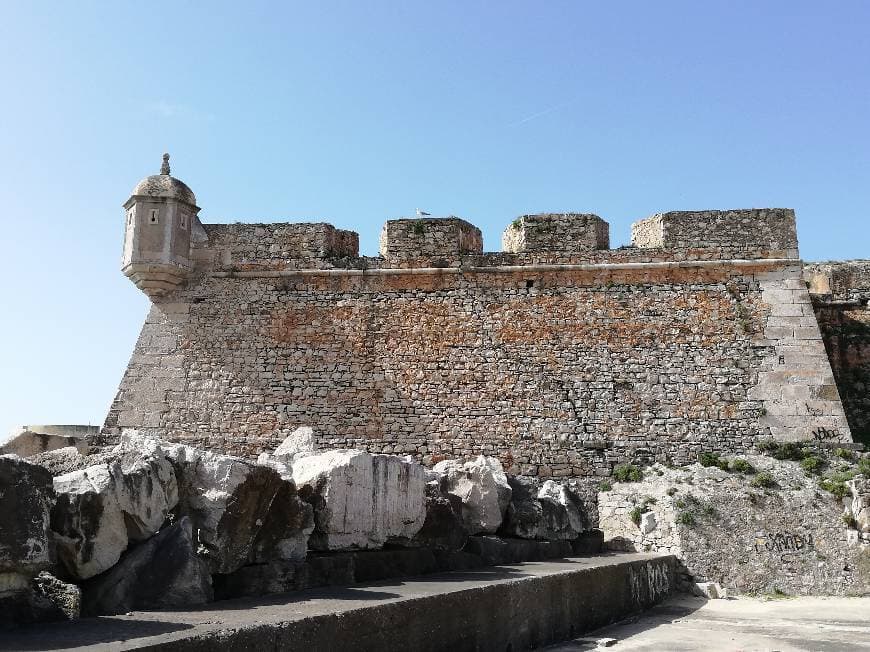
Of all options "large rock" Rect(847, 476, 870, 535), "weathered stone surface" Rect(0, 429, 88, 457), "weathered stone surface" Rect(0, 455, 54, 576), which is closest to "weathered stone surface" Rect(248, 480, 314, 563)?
"weathered stone surface" Rect(0, 455, 54, 576)

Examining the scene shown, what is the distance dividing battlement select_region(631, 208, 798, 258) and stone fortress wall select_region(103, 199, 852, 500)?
2cm

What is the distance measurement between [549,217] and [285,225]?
476 centimetres

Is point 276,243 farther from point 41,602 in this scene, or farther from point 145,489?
point 41,602

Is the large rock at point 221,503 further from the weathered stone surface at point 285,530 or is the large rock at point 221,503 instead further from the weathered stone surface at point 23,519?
the weathered stone surface at point 23,519

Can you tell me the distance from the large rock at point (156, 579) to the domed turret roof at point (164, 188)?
11.2m

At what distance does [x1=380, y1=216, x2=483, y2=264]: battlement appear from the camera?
13.6m

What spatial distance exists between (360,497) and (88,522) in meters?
1.86

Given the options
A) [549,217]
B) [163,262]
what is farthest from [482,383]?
[163,262]

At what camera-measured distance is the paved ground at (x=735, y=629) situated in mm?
5102

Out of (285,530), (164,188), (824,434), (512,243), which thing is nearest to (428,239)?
(512,243)

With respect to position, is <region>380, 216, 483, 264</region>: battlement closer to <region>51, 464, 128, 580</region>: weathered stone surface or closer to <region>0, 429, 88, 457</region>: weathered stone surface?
<region>0, 429, 88, 457</region>: weathered stone surface

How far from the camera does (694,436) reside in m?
12.2

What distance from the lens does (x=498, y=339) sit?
13039 mm

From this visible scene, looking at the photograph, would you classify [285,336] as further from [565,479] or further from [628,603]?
[628,603]
